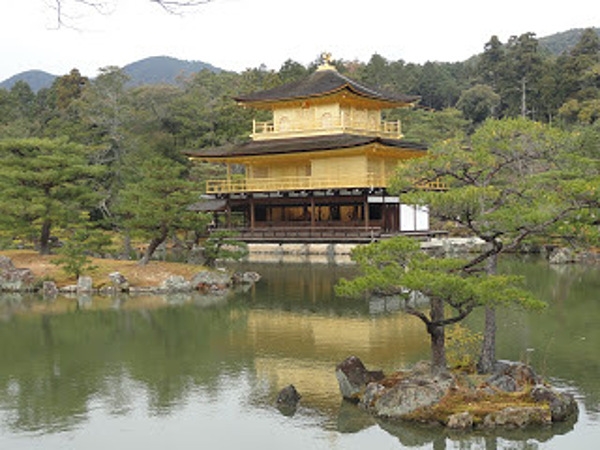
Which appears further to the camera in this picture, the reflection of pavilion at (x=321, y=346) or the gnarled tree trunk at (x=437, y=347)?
the reflection of pavilion at (x=321, y=346)

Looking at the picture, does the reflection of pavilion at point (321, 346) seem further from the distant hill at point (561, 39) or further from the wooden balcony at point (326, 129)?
the distant hill at point (561, 39)

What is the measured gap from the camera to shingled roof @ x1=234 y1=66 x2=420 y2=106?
35.5 metres

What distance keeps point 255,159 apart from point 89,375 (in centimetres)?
2524

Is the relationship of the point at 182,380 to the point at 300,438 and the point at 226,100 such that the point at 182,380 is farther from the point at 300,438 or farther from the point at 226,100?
the point at 226,100

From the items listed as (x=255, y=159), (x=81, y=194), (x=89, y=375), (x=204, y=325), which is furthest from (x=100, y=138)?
(x=89, y=375)

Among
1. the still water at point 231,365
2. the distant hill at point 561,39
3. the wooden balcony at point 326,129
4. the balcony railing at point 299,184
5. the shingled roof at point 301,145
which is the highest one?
the distant hill at point 561,39

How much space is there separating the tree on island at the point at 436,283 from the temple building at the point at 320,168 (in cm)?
2152

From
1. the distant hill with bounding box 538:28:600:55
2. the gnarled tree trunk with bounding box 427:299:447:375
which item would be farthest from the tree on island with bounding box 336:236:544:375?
the distant hill with bounding box 538:28:600:55

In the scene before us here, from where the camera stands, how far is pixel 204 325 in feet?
55.0

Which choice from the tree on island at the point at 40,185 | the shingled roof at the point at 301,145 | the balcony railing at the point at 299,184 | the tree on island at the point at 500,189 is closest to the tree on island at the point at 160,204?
the tree on island at the point at 40,185

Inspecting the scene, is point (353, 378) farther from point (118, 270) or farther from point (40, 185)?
point (40, 185)

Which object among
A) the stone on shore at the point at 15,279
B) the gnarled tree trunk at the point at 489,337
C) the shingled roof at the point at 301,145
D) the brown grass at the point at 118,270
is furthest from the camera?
the shingled roof at the point at 301,145

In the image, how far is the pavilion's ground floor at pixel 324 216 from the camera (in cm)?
3350

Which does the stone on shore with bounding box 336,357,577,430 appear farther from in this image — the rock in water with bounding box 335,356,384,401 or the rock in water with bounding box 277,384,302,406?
the rock in water with bounding box 277,384,302,406
